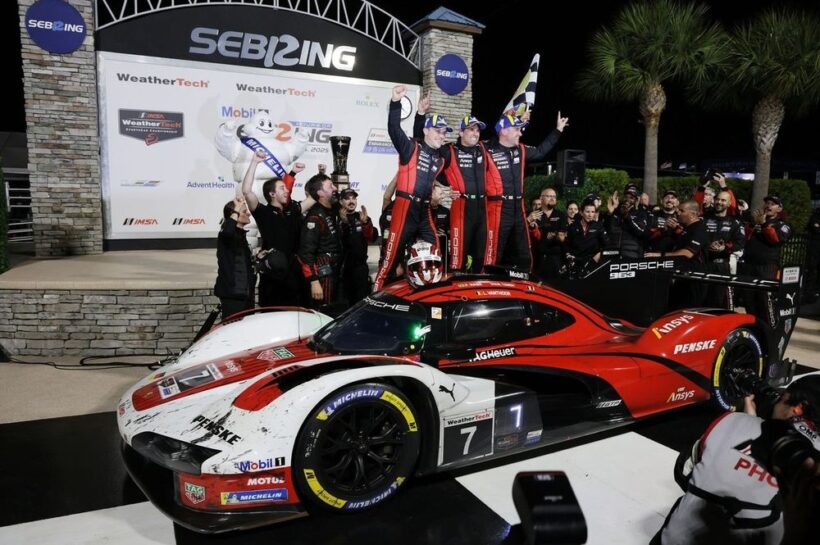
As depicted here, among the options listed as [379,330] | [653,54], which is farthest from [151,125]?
[653,54]

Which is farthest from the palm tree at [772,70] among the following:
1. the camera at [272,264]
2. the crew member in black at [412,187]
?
the camera at [272,264]

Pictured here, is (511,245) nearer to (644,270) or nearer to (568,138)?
(644,270)

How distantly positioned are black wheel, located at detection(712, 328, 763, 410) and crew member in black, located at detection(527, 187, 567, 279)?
2985mm

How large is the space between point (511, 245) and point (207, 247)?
19.3ft

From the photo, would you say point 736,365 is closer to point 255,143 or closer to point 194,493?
point 194,493

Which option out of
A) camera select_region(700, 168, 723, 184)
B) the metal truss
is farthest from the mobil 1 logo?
the metal truss

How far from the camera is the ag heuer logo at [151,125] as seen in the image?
31.2 ft

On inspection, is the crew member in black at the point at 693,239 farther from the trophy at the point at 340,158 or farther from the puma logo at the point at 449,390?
the trophy at the point at 340,158

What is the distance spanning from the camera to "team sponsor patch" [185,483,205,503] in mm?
2625

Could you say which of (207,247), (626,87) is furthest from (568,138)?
(207,247)

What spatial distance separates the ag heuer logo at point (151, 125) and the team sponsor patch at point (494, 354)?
8176 mm

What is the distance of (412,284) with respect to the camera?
399cm

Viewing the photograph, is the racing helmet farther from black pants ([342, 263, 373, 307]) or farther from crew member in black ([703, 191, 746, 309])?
crew member in black ([703, 191, 746, 309])

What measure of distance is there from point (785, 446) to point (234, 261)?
176 inches
